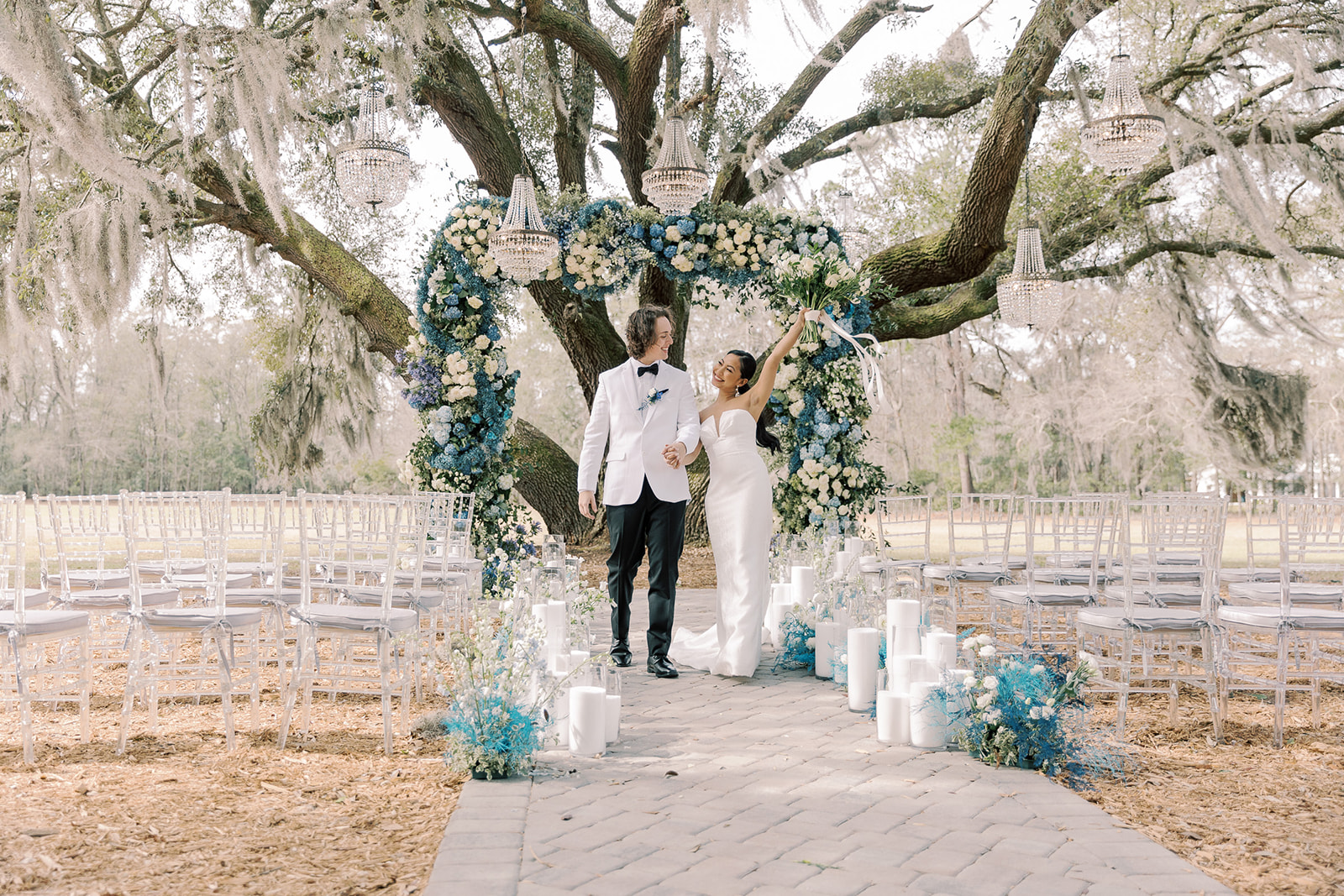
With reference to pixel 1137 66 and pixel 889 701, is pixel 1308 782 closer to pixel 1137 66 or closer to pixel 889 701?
pixel 889 701

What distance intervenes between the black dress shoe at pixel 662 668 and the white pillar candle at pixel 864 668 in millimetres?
1034

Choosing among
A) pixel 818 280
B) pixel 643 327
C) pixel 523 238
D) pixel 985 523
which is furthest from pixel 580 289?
pixel 985 523

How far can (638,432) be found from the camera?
4.77m

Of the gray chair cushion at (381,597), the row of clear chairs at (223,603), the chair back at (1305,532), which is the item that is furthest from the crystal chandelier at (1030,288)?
the gray chair cushion at (381,597)

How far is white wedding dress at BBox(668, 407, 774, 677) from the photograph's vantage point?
4.73 m

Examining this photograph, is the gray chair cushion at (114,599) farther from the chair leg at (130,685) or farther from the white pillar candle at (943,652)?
the white pillar candle at (943,652)

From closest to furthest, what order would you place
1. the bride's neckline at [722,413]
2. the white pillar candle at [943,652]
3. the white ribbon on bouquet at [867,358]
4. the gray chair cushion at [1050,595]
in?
the white pillar candle at [943,652]
the gray chair cushion at [1050,595]
the bride's neckline at [722,413]
the white ribbon on bouquet at [867,358]

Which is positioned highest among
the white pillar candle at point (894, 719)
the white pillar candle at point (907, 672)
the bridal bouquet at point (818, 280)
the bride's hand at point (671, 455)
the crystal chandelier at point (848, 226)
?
the crystal chandelier at point (848, 226)

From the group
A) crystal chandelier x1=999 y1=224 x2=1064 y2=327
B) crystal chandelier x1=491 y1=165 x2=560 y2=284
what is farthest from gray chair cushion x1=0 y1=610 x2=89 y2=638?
crystal chandelier x1=999 y1=224 x2=1064 y2=327

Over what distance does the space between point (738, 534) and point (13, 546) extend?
305 cm

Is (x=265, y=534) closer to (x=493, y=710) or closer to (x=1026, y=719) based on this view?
(x=493, y=710)

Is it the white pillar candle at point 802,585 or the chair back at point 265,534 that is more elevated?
the chair back at point 265,534

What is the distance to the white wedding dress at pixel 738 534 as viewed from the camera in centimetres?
473

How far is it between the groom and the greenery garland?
2.45 meters
